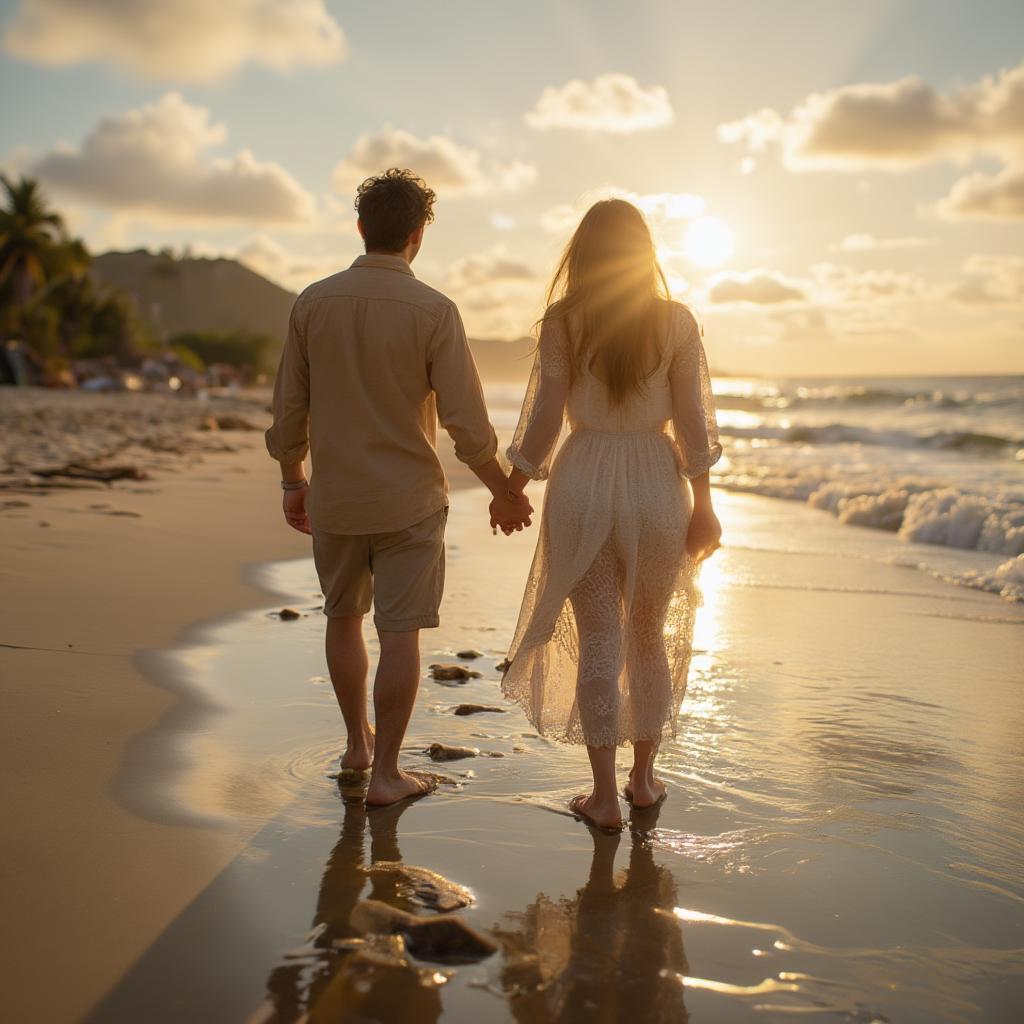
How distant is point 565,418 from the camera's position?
360 centimetres

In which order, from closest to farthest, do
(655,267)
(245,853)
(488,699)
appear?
(245,853)
(655,267)
(488,699)

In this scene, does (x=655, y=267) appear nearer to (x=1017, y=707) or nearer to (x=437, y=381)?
(x=437, y=381)

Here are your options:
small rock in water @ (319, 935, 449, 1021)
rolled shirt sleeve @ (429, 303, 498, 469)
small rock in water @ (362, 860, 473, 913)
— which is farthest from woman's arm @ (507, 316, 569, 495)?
small rock in water @ (319, 935, 449, 1021)

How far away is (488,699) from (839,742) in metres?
1.42

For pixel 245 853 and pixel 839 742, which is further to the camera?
pixel 839 742

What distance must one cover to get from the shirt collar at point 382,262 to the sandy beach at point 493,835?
1.70 m

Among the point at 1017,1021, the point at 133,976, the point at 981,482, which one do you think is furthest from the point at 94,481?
the point at 981,482

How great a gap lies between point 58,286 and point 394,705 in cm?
5406

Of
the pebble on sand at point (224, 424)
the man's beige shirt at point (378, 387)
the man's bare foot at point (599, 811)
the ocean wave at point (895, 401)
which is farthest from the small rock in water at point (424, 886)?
the ocean wave at point (895, 401)

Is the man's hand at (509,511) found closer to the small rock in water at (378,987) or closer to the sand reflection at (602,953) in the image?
the sand reflection at (602,953)

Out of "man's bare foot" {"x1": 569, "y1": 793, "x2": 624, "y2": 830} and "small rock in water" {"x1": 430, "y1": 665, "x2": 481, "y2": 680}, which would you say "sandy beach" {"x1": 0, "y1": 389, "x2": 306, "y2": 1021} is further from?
"small rock in water" {"x1": 430, "y1": 665, "x2": 481, "y2": 680}

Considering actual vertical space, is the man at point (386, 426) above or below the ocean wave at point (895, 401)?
below

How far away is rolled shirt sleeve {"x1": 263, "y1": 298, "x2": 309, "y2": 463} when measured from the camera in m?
3.42

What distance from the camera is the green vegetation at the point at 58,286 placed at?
49094 mm
